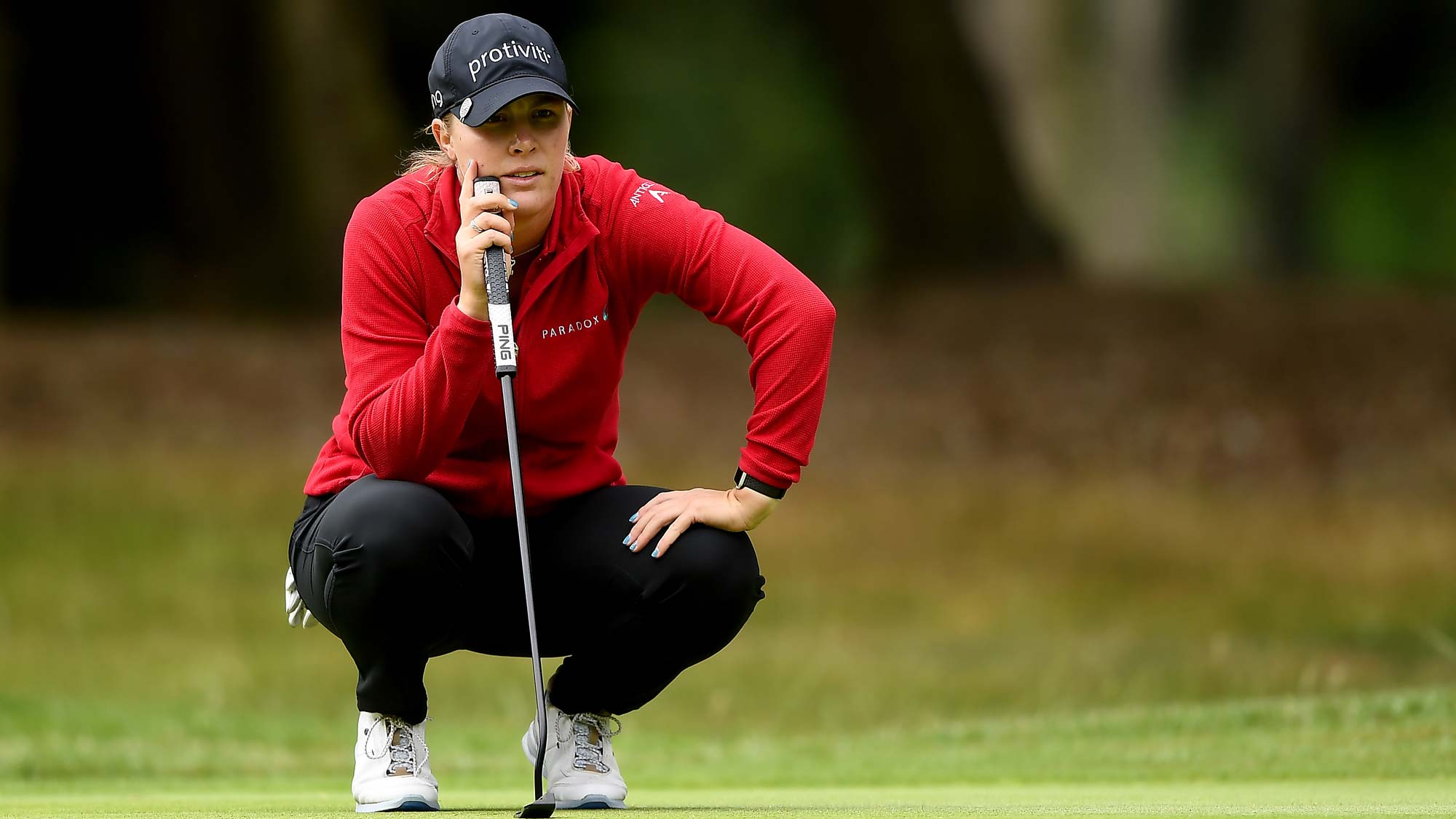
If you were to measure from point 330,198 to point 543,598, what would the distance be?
8.12 meters

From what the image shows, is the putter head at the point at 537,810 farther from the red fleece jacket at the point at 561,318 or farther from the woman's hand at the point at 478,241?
the woman's hand at the point at 478,241

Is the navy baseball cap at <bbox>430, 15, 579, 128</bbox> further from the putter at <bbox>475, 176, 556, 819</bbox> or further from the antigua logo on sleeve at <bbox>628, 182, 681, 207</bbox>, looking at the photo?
the antigua logo on sleeve at <bbox>628, 182, 681, 207</bbox>

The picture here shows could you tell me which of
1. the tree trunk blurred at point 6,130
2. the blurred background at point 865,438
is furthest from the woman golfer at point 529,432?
the tree trunk blurred at point 6,130

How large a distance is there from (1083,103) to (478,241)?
14.0 m

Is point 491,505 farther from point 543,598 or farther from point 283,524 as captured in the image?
point 283,524

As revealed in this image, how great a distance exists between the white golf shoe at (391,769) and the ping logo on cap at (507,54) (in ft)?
3.87

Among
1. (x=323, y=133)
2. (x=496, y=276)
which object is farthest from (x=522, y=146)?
(x=323, y=133)

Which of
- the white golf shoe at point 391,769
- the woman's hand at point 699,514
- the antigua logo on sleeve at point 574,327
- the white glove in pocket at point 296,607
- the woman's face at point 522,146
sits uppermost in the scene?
the woman's face at point 522,146

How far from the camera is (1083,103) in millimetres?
16594

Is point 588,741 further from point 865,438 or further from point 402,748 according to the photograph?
point 865,438

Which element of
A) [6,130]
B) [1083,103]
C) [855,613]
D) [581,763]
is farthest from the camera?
[1083,103]

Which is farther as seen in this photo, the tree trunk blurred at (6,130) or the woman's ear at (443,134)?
the tree trunk blurred at (6,130)

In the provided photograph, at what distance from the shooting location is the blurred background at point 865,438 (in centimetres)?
700

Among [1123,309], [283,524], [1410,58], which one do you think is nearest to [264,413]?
[283,524]
